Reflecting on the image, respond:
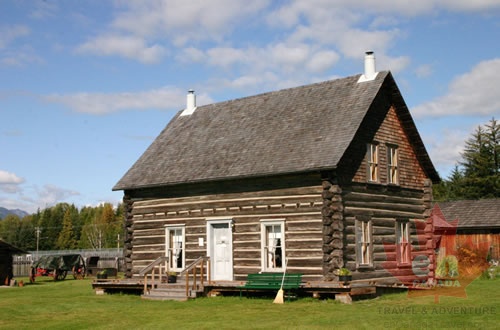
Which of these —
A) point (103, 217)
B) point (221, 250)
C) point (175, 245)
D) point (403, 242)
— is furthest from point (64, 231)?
point (403, 242)

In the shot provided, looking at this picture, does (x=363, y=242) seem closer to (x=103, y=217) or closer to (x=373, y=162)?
(x=373, y=162)

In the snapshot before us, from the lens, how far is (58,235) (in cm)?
13412

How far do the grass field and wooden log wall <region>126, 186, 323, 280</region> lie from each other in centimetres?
208

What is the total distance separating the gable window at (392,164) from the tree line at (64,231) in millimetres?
99113

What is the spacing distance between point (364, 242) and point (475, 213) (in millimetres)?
19477

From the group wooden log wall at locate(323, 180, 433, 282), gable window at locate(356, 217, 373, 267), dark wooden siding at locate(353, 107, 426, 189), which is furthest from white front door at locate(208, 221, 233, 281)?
dark wooden siding at locate(353, 107, 426, 189)

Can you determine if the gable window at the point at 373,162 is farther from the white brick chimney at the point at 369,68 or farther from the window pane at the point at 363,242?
the white brick chimney at the point at 369,68

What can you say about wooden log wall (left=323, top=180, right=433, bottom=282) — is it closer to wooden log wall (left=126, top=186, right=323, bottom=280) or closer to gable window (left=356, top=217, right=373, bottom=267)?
gable window (left=356, top=217, right=373, bottom=267)

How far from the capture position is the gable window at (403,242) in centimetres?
A: 2614

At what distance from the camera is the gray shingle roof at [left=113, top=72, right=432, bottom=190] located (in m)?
23.8

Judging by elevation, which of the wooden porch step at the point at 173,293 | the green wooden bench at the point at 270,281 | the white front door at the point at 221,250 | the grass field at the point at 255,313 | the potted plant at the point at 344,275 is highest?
the white front door at the point at 221,250

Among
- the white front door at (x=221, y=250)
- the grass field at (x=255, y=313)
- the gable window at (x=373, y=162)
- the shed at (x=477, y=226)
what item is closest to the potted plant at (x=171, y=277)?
the white front door at (x=221, y=250)

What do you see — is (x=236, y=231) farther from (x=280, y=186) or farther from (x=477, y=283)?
(x=477, y=283)

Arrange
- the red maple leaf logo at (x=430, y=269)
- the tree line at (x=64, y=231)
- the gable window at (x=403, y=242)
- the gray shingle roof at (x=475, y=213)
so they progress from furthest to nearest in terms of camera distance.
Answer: the tree line at (x=64, y=231), the gray shingle roof at (x=475, y=213), the gable window at (x=403, y=242), the red maple leaf logo at (x=430, y=269)
